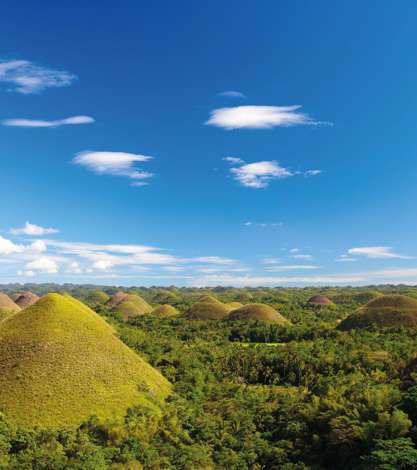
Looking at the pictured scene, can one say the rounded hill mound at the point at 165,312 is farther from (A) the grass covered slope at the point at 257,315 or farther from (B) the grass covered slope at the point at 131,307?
(A) the grass covered slope at the point at 257,315

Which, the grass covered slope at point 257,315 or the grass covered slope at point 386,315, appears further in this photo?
the grass covered slope at point 257,315

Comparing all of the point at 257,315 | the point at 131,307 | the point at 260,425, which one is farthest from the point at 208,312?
the point at 260,425

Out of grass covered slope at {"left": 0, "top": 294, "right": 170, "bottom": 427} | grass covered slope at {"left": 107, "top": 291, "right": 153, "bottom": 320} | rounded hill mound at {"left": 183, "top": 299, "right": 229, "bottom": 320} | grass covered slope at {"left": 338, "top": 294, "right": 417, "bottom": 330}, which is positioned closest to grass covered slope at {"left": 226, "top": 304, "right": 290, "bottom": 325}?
rounded hill mound at {"left": 183, "top": 299, "right": 229, "bottom": 320}

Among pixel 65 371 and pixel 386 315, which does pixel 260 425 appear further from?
pixel 386 315

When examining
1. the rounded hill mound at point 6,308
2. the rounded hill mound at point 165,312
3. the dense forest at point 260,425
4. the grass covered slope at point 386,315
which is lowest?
the rounded hill mound at point 165,312

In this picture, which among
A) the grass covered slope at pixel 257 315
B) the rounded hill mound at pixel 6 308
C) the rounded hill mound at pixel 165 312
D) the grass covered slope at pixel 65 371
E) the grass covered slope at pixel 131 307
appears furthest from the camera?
the grass covered slope at pixel 131 307

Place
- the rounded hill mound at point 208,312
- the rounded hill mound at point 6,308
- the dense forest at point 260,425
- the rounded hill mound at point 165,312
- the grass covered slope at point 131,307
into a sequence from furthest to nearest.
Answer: the grass covered slope at point 131,307 → the rounded hill mound at point 165,312 → the rounded hill mound at point 208,312 → the rounded hill mound at point 6,308 → the dense forest at point 260,425

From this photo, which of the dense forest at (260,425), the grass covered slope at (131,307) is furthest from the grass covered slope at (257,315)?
the dense forest at (260,425)
